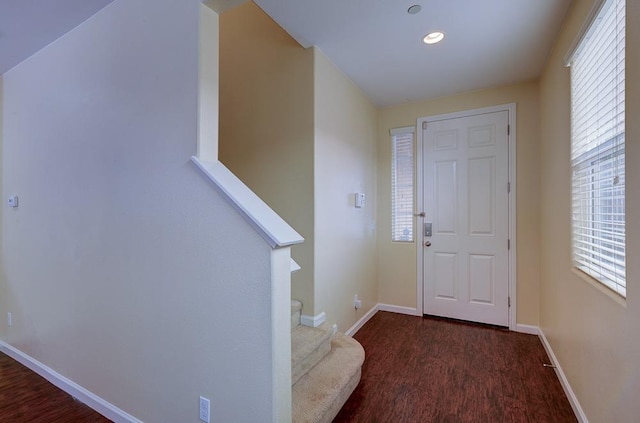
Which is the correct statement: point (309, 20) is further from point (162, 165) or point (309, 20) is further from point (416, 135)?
point (416, 135)

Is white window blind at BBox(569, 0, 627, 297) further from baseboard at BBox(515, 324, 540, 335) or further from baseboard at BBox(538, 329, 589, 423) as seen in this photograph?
baseboard at BBox(515, 324, 540, 335)

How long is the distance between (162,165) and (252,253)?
779 millimetres

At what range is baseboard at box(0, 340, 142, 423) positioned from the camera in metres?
1.77

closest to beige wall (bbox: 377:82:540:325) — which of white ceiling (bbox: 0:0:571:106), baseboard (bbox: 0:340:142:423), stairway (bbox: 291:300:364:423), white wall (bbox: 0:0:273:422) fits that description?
white ceiling (bbox: 0:0:571:106)

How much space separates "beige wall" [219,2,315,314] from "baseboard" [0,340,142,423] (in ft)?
4.37

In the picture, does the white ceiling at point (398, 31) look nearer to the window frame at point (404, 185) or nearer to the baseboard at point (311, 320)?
the window frame at point (404, 185)

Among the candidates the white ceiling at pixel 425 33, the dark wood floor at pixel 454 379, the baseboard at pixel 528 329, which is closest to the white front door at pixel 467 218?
the baseboard at pixel 528 329

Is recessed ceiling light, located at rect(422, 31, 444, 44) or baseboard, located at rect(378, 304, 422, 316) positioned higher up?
recessed ceiling light, located at rect(422, 31, 444, 44)

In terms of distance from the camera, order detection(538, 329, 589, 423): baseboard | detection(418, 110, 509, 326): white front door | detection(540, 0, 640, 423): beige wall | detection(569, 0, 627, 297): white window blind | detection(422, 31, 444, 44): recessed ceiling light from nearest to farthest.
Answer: detection(540, 0, 640, 423): beige wall → detection(569, 0, 627, 297): white window blind → detection(538, 329, 589, 423): baseboard → detection(422, 31, 444, 44): recessed ceiling light → detection(418, 110, 509, 326): white front door

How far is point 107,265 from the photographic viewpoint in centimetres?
182

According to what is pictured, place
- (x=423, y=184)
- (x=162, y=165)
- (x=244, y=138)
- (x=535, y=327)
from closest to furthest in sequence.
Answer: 1. (x=162, y=165)
2. (x=244, y=138)
3. (x=535, y=327)
4. (x=423, y=184)

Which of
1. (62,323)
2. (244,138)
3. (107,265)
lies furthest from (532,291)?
(62,323)

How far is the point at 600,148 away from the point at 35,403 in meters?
3.82

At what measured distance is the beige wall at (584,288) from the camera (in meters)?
1.14
